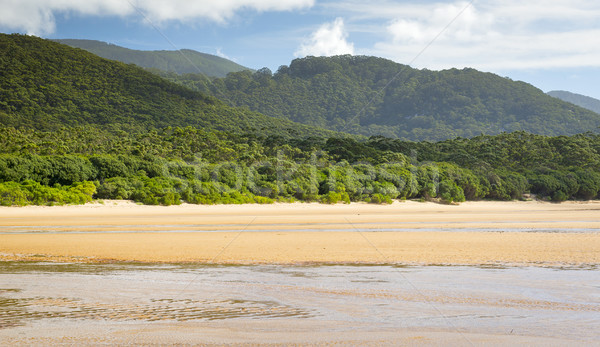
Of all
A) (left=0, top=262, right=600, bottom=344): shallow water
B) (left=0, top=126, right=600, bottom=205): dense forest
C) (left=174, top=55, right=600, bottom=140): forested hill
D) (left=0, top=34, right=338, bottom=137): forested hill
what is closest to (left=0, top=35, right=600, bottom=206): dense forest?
(left=0, top=126, right=600, bottom=205): dense forest

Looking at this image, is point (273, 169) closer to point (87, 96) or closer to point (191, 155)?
point (191, 155)

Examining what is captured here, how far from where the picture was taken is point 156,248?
13.9m

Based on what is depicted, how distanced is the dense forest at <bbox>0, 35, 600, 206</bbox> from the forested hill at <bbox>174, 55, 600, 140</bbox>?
46.2 metres

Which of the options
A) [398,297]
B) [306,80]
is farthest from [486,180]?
[306,80]

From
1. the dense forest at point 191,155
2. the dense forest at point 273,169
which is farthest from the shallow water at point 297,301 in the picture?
the dense forest at point 191,155

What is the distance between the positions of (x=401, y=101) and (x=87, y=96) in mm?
104164

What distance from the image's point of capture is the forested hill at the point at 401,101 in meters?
132

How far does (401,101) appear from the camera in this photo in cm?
15562

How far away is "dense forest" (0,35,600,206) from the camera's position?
30113mm

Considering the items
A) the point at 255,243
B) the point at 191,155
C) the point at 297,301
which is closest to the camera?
the point at 297,301

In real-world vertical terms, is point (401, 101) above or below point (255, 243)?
above

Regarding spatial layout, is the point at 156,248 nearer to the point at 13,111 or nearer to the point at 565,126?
the point at 13,111

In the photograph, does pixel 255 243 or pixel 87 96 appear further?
pixel 87 96

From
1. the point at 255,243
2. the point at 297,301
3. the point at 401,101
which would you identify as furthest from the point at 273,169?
the point at 401,101
